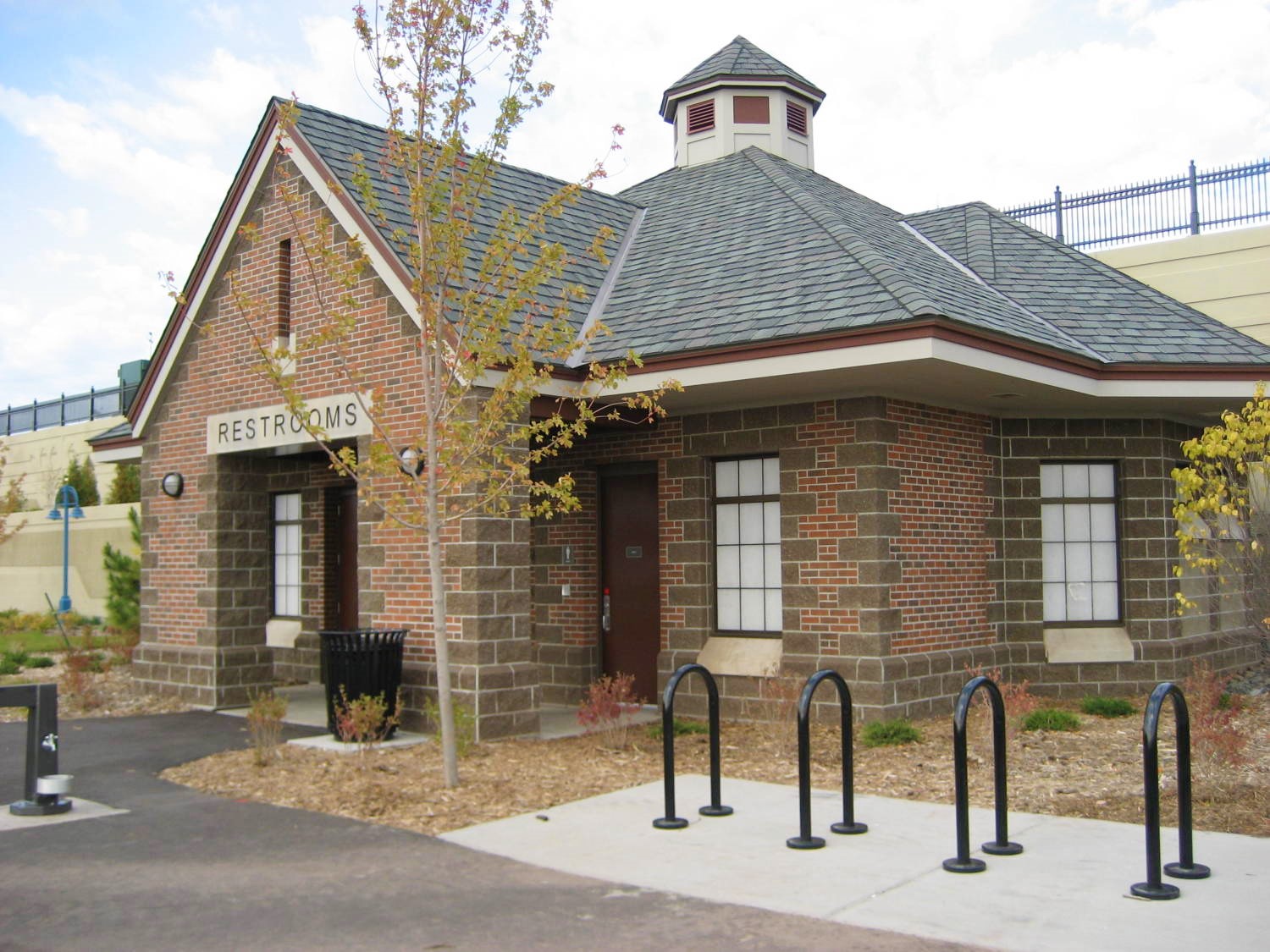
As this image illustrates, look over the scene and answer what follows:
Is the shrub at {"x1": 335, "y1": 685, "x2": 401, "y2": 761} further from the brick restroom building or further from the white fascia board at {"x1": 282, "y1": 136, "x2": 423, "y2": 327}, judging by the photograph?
the white fascia board at {"x1": 282, "y1": 136, "x2": 423, "y2": 327}

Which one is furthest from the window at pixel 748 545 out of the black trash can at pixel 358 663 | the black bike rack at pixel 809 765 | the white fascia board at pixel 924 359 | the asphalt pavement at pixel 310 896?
the black bike rack at pixel 809 765

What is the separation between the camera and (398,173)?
41.0 ft

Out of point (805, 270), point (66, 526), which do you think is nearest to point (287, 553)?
point (805, 270)

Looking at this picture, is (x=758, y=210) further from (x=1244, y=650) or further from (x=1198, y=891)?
(x=1198, y=891)

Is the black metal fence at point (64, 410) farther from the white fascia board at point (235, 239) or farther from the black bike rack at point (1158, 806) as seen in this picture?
the black bike rack at point (1158, 806)

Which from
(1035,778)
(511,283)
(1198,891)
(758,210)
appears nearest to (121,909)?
(1198,891)

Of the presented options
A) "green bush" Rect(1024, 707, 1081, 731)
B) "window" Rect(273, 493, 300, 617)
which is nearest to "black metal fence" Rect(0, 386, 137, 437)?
"window" Rect(273, 493, 300, 617)

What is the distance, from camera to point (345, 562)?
15477 mm

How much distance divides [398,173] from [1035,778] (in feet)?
28.2

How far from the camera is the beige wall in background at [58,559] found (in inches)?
1125

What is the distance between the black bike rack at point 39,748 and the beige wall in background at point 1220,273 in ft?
48.9

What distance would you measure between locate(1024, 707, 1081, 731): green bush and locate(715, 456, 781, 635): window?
2.54 m

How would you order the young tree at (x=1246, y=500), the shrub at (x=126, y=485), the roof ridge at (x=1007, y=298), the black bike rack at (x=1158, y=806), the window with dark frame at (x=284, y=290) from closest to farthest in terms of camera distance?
the black bike rack at (x=1158, y=806) < the young tree at (x=1246, y=500) < the roof ridge at (x=1007, y=298) < the window with dark frame at (x=284, y=290) < the shrub at (x=126, y=485)

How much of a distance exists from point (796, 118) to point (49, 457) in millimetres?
28425
